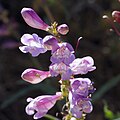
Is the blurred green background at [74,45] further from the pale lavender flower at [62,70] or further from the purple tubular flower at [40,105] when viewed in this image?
the pale lavender flower at [62,70]

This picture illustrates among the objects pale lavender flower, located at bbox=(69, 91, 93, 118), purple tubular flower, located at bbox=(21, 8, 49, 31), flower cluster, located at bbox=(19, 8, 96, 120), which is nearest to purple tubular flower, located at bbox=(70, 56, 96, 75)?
flower cluster, located at bbox=(19, 8, 96, 120)

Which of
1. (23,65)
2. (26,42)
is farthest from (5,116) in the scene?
(26,42)

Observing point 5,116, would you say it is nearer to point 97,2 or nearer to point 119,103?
point 119,103

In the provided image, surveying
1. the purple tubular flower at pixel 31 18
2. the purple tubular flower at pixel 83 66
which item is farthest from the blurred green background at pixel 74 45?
the purple tubular flower at pixel 83 66

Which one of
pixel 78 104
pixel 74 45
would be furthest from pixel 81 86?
pixel 74 45

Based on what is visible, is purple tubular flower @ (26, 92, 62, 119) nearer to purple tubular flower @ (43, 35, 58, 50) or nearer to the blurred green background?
purple tubular flower @ (43, 35, 58, 50)

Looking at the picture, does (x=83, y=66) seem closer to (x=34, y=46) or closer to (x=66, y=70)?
(x=66, y=70)
